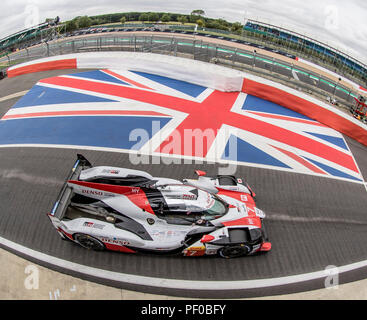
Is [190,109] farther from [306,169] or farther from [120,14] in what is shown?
[120,14]

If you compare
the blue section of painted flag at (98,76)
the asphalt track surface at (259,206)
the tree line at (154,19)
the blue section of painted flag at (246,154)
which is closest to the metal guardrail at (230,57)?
the blue section of painted flag at (98,76)

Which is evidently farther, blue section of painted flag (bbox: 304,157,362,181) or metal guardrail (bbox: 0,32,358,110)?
metal guardrail (bbox: 0,32,358,110)

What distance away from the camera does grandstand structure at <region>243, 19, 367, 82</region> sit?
21297 mm

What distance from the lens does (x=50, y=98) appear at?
1089 cm

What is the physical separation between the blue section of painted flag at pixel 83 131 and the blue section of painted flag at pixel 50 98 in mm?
1243

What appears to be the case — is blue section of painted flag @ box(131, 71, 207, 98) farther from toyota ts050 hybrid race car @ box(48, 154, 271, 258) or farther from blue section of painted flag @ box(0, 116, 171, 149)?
toyota ts050 hybrid race car @ box(48, 154, 271, 258)

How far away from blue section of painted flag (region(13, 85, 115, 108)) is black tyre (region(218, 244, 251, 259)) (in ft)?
26.8

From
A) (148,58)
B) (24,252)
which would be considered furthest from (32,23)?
(24,252)

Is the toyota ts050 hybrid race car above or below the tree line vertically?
below

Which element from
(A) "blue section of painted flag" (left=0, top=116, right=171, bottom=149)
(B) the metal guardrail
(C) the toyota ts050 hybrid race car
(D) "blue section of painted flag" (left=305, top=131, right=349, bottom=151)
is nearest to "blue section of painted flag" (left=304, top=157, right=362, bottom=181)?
(D) "blue section of painted flag" (left=305, top=131, right=349, bottom=151)

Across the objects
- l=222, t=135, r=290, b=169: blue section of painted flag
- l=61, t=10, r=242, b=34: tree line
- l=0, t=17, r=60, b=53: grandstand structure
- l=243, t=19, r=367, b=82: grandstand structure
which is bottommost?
l=222, t=135, r=290, b=169: blue section of painted flag

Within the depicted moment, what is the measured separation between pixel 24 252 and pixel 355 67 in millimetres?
26820

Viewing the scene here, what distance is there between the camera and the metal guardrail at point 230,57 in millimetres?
11531

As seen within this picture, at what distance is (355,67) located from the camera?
21328 millimetres
